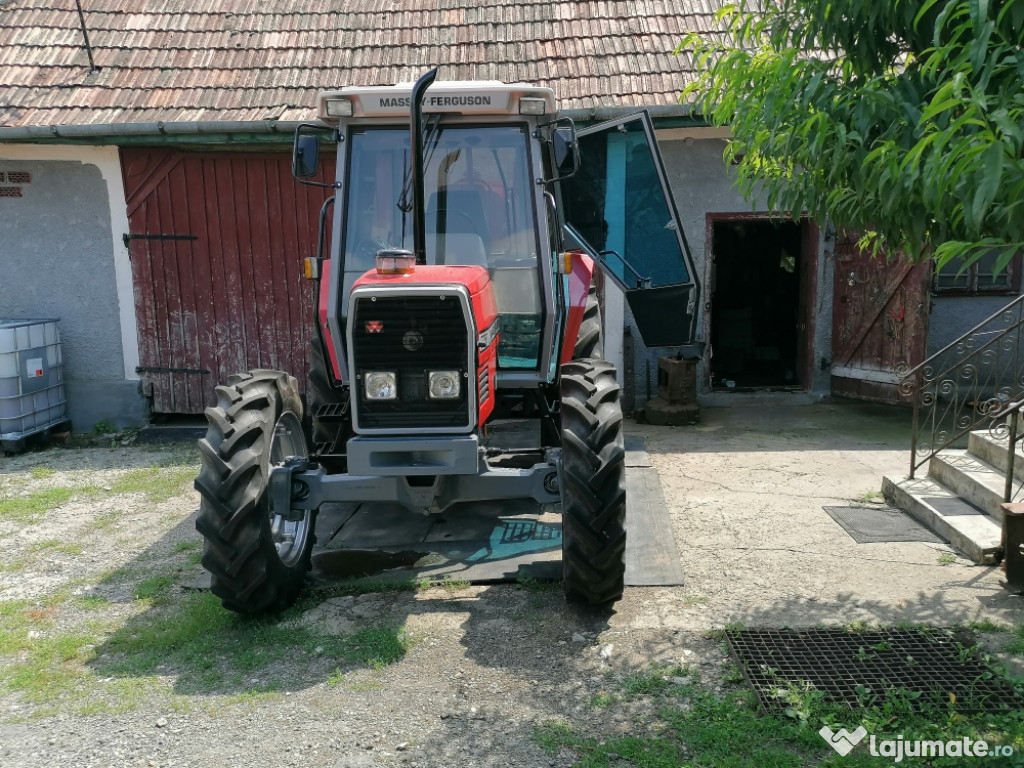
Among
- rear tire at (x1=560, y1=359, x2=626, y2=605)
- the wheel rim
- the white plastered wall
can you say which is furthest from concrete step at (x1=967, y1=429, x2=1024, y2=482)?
the white plastered wall

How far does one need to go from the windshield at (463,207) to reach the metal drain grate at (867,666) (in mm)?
1954

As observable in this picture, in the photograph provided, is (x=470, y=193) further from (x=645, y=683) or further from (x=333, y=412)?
(x=645, y=683)

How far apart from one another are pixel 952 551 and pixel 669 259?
7.68 ft

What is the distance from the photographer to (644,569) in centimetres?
442

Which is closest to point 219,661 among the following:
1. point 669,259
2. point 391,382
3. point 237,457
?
point 237,457

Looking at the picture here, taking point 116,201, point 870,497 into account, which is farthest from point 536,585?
point 116,201

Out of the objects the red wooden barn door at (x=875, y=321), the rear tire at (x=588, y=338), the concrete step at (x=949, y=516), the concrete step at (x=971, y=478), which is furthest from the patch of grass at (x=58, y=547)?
the red wooden barn door at (x=875, y=321)

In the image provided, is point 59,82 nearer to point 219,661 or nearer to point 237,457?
point 237,457

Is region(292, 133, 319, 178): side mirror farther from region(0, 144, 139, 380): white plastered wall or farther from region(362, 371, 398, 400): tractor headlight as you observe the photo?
region(0, 144, 139, 380): white plastered wall

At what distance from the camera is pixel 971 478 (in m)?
5.17

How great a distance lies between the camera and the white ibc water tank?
716 centimetres

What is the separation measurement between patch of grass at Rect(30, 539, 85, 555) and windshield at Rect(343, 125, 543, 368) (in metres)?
2.32

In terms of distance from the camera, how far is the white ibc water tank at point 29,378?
7.16 m

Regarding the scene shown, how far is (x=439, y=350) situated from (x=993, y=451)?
375 cm
